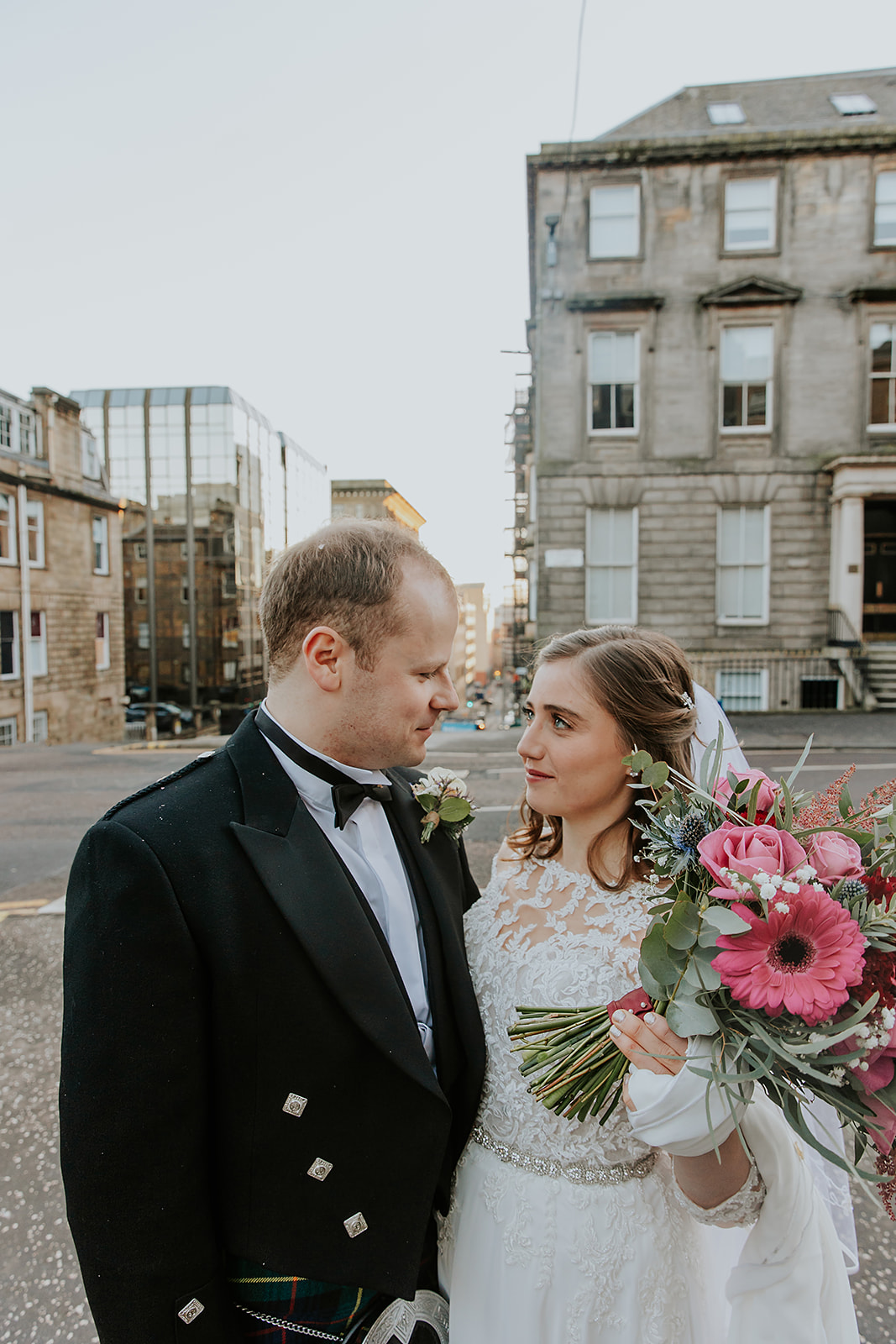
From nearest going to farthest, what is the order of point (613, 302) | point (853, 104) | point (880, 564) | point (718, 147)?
1. point (718, 147)
2. point (613, 302)
3. point (853, 104)
4. point (880, 564)

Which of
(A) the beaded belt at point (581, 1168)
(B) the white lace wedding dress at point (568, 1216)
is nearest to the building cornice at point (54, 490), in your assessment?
(B) the white lace wedding dress at point (568, 1216)

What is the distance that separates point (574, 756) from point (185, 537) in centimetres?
5571

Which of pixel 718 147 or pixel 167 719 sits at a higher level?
pixel 718 147

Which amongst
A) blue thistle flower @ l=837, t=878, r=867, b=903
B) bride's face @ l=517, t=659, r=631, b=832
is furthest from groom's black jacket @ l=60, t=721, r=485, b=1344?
blue thistle flower @ l=837, t=878, r=867, b=903

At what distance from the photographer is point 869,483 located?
60.1ft

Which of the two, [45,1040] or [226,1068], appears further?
[45,1040]

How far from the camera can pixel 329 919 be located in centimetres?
172

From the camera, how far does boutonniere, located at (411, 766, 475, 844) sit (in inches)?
87.6

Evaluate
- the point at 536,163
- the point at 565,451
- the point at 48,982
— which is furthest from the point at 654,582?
the point at 48,982

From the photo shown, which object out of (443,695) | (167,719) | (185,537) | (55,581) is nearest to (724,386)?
(443,695)

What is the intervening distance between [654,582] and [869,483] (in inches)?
215

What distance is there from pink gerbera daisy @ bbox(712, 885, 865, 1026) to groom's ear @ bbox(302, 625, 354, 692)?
1.03 metres

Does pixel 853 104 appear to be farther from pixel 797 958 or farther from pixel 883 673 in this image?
pixel 797 958

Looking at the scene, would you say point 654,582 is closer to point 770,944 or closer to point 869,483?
point 869,483
